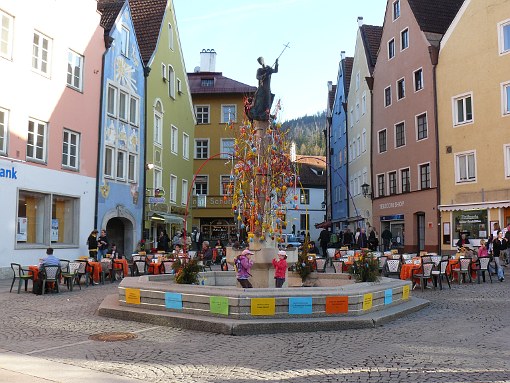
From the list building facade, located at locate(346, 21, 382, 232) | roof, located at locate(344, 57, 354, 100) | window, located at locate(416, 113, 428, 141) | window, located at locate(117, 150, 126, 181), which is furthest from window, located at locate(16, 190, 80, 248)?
roof, located at locate(344, 57, 354, 100)

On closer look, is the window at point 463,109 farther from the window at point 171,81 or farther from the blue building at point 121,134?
the window at point 171,81

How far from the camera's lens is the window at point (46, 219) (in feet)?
71.8

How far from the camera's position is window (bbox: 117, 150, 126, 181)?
97.1 feet

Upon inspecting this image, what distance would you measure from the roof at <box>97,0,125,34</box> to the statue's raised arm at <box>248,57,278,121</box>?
16.1 m

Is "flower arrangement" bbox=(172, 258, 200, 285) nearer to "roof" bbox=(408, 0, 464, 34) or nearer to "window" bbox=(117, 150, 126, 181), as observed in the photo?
"window" bbox=(117, 150, 126, 181)

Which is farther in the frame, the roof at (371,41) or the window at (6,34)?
the roof at (371,41)

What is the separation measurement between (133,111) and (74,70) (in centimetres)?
614

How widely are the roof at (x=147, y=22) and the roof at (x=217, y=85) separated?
12.9 m

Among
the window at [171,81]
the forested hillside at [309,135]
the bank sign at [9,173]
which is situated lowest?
the bank sign at [9,173]

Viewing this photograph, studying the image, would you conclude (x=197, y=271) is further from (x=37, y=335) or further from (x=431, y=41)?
(x=431, y=41)

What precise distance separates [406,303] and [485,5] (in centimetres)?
2111

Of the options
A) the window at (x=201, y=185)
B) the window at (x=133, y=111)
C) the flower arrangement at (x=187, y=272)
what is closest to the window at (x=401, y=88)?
the window at (x=133, y=111)

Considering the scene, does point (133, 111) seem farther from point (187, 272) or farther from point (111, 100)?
point (187, 272)

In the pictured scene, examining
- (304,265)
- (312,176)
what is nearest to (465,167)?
(304,265)
